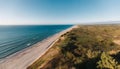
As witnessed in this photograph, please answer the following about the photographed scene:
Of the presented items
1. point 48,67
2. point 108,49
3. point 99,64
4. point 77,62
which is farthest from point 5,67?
point 108,49

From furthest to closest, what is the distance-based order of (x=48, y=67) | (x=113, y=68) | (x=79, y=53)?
(x=79, y=53) < (x=48, y=67) < (x=113, y=68)

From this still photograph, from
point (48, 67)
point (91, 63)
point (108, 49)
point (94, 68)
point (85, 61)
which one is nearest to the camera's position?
point (94, 68)

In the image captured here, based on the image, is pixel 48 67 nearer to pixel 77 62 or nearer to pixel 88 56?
pixel 77 62

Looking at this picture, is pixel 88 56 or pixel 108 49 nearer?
pixel 88 56

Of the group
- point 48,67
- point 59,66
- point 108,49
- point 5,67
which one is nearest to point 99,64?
point 59,66

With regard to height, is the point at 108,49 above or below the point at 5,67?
above

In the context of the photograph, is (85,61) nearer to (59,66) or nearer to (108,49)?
(59,66)

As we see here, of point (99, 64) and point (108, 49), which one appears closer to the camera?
point (99, 64)

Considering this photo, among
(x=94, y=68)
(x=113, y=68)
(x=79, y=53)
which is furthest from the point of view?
(x=79, y=53)

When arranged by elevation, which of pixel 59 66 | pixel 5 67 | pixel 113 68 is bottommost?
pixel 5 67
